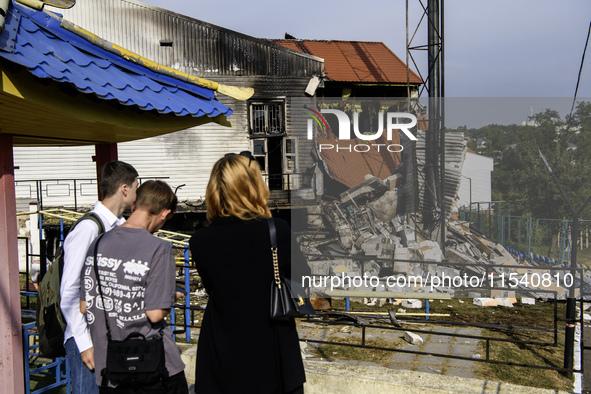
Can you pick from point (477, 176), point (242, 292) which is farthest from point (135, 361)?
point (477, 176)

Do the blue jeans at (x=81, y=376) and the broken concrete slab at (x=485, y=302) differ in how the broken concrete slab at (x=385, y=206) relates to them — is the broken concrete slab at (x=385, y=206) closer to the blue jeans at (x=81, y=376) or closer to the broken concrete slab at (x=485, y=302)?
A: the broken concrete slab at (x=485, y=302)

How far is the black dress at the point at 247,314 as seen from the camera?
90.3 inches

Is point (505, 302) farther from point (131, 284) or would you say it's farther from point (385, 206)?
point (131, 284)

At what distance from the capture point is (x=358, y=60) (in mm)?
20188

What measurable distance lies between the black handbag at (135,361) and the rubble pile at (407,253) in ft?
25.7

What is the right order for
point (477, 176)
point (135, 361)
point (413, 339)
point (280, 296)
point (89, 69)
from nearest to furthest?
point (280, 296), point (135, 361), point (89, 69), point (413, 339), point (477, 176)

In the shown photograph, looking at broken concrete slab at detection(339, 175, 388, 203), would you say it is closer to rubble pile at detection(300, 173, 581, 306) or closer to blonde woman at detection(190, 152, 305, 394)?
rubble pile at detection(300, 173, 581, 306)

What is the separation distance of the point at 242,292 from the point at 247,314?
104 millimetres

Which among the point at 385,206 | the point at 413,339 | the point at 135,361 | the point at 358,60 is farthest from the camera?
the point at 358,60

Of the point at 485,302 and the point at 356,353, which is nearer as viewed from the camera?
the point at 356,353

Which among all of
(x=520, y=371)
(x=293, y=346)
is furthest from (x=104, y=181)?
(x=520, y=371)

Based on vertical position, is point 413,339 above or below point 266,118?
below

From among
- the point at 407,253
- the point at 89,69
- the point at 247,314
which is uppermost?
the point at 89,69

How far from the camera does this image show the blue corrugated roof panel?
8.86ft
